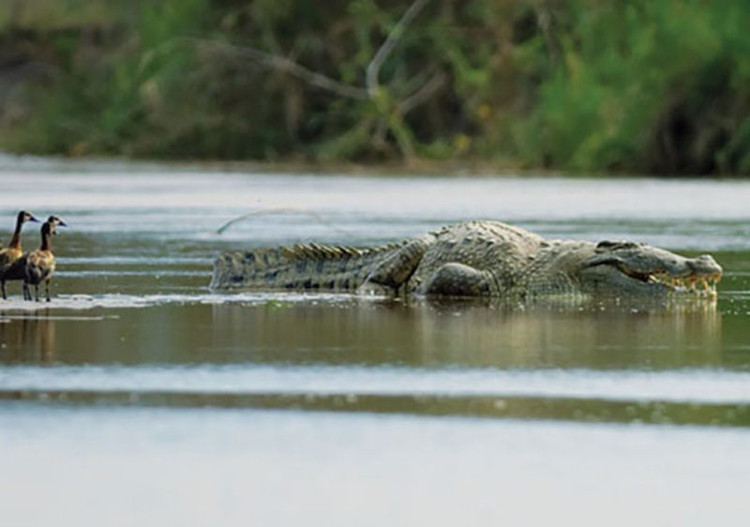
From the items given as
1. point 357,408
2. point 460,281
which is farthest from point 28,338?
point 460,281

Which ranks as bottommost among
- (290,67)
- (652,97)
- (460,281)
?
(460,281)

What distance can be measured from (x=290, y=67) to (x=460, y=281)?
36288 millimetres

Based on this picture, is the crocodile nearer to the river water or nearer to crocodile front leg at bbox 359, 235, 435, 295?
crocodile front leg at bbox 359, 235, 435, 295

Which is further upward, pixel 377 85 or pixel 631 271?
pixel 377 85

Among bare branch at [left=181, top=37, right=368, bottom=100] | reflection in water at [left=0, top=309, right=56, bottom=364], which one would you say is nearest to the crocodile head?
reflection in water at [left=0, top=309, right=56, bottom=364]

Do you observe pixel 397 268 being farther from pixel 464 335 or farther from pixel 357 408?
pixel 357 408

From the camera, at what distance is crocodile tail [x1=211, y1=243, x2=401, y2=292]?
54.7ft

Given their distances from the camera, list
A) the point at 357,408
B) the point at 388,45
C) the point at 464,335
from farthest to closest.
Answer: the point at 388,45, the point at 464,335, the point at 357,408

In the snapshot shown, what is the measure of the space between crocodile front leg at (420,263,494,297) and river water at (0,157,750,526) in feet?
1.76

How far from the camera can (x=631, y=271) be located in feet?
52.0

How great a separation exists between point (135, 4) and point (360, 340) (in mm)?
50955

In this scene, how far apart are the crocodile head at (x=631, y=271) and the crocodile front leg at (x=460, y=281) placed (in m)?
0.60

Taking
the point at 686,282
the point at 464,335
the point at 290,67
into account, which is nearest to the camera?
the point at 464,335

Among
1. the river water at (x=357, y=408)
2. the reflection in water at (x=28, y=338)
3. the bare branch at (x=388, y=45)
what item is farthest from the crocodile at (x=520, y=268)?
the bare branch at (x=388, y=45)
